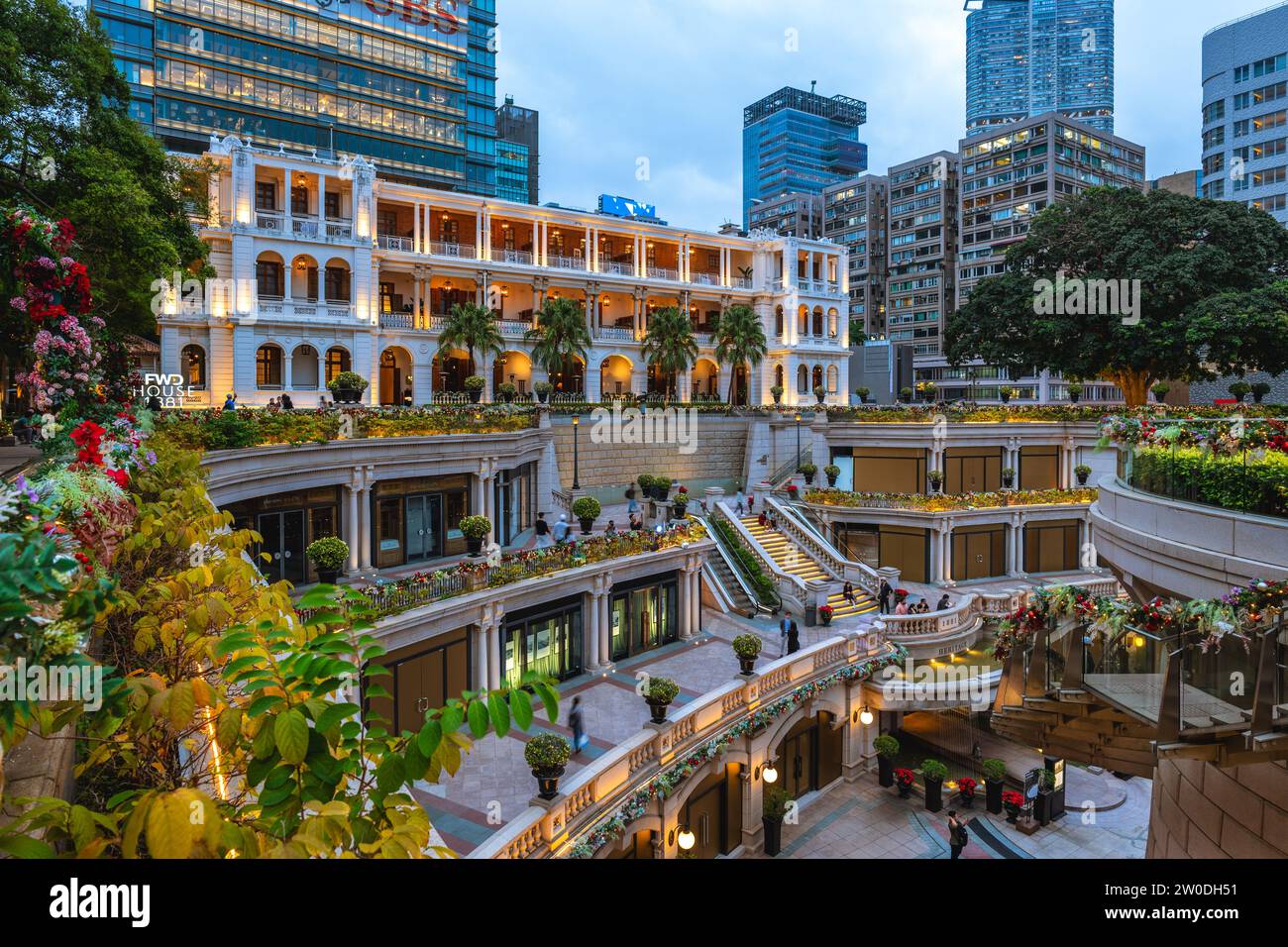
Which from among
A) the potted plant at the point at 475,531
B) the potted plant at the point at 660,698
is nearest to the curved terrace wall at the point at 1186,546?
the potted plant at the point at 660,698

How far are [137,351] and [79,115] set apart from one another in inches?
1066

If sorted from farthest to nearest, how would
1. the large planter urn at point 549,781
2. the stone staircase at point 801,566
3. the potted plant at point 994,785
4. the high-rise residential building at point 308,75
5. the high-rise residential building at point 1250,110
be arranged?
the high-rise residential building at point 1250,110 → the high-rise residential building at point 308,75 → the stone staircase at point 801,566 → the potted plant at point 994,785 → the large planter urn at point 549,781

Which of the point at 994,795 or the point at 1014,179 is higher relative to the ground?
the point at 1014,179

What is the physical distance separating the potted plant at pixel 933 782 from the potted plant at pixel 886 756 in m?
1.56

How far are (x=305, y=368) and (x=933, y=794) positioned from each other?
40.7 metres

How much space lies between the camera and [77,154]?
70.0 ft

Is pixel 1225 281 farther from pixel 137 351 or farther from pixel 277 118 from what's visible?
pixel 277 118

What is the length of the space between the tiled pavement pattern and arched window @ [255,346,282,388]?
37148mm

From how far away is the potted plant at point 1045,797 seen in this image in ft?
82.7

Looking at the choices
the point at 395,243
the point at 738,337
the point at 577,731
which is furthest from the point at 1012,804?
the point at 395,243

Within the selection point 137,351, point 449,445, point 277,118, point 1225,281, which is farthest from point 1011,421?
point 277,118

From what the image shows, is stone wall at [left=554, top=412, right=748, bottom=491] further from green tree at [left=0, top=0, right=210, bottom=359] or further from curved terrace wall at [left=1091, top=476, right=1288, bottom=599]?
curved terrace wall at [left=1091, top=476, right=1288, bottom=599]
